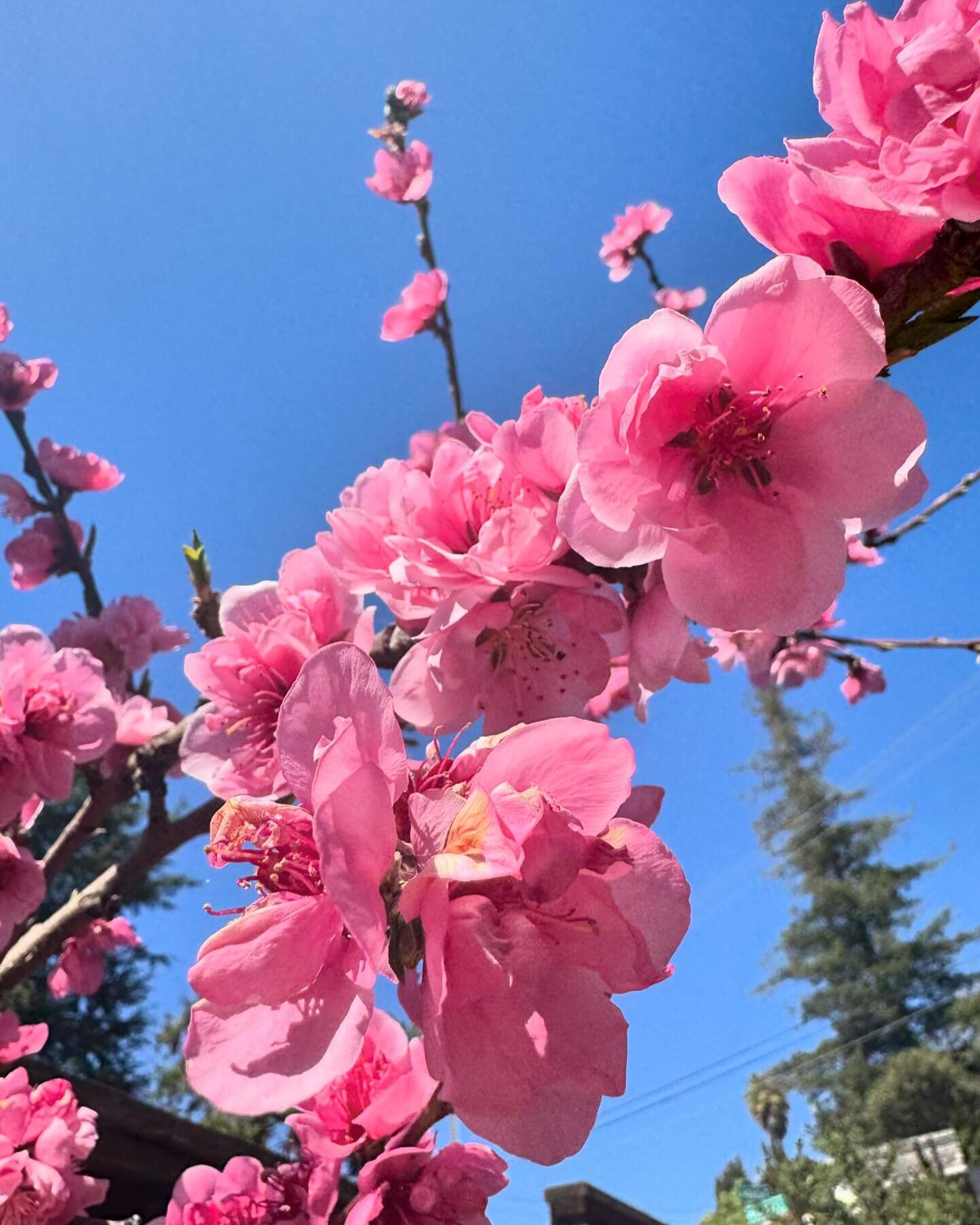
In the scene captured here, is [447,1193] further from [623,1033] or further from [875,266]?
[875,266]

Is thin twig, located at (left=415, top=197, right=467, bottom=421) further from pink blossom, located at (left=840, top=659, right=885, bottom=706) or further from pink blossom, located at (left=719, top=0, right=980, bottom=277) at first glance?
pink blossom, located at (left=840, top=659, right=885, bottom=706)

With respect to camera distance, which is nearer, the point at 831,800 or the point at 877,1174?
the point at 877,1174

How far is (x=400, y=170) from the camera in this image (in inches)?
144

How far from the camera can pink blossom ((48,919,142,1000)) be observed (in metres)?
2.45

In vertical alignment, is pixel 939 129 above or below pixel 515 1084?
above

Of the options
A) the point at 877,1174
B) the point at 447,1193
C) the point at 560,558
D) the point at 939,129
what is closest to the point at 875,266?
the point at 939,129

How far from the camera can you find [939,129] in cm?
69

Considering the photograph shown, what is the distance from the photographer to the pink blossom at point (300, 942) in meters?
0.58

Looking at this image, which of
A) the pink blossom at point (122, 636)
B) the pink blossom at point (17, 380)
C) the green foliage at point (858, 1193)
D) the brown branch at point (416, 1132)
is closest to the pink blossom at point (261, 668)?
the brown branch at point (416, 1132)

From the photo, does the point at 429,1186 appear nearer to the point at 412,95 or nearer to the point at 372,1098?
the point at 372,1098

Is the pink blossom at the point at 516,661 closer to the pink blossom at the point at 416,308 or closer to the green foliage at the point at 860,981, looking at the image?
the pink blossom at the point at 416,308

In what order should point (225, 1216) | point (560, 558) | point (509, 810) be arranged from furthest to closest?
point (225, 1216) → point (560, 558) → point (509, 810)

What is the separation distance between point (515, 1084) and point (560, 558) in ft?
1.87

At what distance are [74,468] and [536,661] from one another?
2405mm
